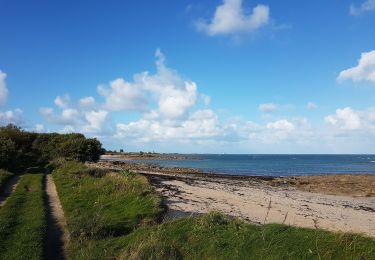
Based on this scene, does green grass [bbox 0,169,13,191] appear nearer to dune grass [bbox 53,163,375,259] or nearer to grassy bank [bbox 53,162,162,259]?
grassy bank [bbox 53,162,162,259]

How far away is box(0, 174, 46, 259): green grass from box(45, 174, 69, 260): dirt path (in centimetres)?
24

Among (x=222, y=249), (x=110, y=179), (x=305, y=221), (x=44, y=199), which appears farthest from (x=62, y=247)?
(x=110, y=179)

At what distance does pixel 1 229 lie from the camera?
14289 mm

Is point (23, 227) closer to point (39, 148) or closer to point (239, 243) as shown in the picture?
point (239, 243)

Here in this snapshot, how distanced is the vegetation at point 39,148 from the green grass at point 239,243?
1245 inches

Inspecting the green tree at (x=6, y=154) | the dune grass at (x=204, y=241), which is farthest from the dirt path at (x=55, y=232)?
the green tree at (x=6, y=154)

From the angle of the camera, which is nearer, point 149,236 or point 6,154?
point 149,236

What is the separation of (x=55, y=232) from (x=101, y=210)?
3.31 metres

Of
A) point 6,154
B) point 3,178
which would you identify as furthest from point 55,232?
point 6,154

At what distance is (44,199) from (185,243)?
12.2 metres

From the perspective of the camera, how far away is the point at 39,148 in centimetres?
6003

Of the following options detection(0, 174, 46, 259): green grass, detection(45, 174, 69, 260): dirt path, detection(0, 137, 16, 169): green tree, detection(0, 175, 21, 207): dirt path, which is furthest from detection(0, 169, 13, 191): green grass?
detection(45, 174, 69, 260): dirt path

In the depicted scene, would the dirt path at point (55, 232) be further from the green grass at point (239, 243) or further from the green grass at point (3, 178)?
the green grass at point (3, 178)

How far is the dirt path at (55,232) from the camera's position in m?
12.7
